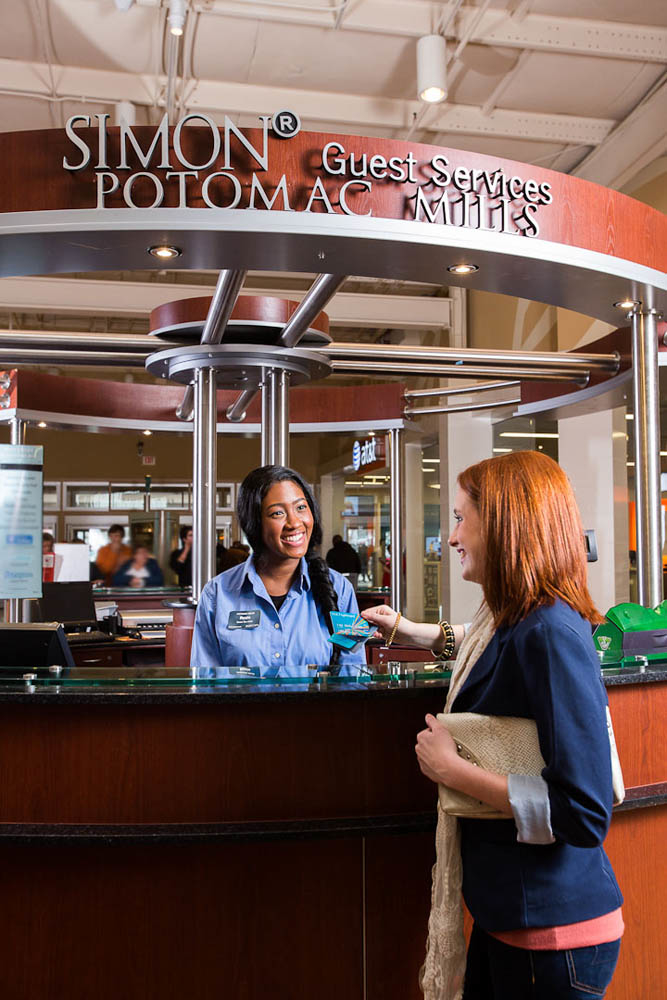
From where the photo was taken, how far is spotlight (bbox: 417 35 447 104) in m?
6.42

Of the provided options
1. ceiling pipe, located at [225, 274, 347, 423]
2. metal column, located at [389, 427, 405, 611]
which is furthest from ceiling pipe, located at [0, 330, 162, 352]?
metal column, located at [389, 427, 405, 611]

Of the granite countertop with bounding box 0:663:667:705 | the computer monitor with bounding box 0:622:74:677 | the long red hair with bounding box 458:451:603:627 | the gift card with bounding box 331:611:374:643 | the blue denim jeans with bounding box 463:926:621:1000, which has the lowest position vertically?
the blue denim jeans with bounding box 463:926:621:1000

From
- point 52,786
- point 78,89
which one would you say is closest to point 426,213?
point 52,786

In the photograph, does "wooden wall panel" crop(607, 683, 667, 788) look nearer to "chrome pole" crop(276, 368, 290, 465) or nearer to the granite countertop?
the granite countertop

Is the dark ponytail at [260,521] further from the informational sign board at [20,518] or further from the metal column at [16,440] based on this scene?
the metal column at [16,440]

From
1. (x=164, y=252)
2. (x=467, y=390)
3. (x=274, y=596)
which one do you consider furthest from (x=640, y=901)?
(x=467, y=390)

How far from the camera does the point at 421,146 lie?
114 inches

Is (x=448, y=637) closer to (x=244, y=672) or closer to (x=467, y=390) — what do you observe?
(x=244, y=672)

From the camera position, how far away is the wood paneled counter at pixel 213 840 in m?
2.21

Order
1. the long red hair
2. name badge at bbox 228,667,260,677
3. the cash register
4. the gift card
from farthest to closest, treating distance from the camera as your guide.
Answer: the cash register, the gift card, name badge at bbox 228,667,260,677, the long red hair

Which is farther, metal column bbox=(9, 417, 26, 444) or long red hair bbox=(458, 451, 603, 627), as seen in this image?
metal column bbox=(9, 417, 26, 444)

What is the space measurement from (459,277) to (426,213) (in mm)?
421

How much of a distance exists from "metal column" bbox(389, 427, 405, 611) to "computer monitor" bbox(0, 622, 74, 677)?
5.84 m

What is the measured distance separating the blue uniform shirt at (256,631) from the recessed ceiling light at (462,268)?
125cm
